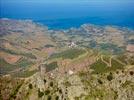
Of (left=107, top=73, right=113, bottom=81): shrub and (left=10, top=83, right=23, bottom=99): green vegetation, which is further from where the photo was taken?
(left=107, top=73, right=113, bottom=81): shrub

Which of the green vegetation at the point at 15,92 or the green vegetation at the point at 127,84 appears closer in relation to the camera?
the green vegetation at the point at 127,84

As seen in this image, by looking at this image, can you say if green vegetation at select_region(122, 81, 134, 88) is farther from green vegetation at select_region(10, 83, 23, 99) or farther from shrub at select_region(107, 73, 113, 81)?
green vegetation at select_region(10, 83, 23, 99)

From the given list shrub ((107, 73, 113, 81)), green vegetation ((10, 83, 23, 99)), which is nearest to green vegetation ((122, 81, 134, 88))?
shrub ((107, 73, 113, 81))

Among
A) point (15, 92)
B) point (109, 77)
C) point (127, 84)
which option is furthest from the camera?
point (109, 77)

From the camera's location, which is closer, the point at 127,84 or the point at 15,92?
the point at 127,84

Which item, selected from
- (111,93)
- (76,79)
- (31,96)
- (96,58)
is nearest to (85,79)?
(76,79)

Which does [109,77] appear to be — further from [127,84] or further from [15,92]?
[15,92]

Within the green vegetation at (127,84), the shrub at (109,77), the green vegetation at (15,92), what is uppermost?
the green vegetation at (127,84)

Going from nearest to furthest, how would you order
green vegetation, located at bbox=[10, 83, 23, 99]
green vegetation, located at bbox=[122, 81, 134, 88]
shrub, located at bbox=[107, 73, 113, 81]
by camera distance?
green vegetation, located at bbox=[122, 81, 134, 88], green vegetation, located at bbox=[10, 83, 23, 99], shrub, located at bbox=[107, 73, 113, 81]

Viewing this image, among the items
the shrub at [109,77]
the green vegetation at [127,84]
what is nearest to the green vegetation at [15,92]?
the shrub at [109,77]

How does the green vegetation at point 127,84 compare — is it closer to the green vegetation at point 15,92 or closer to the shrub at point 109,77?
the shrub at point 109,77

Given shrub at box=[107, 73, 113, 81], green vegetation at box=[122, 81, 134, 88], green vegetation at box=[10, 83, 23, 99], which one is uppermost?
green vegetation at box=[122, 81, 134, 88]

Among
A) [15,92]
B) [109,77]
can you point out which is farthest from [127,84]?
[15,92]
